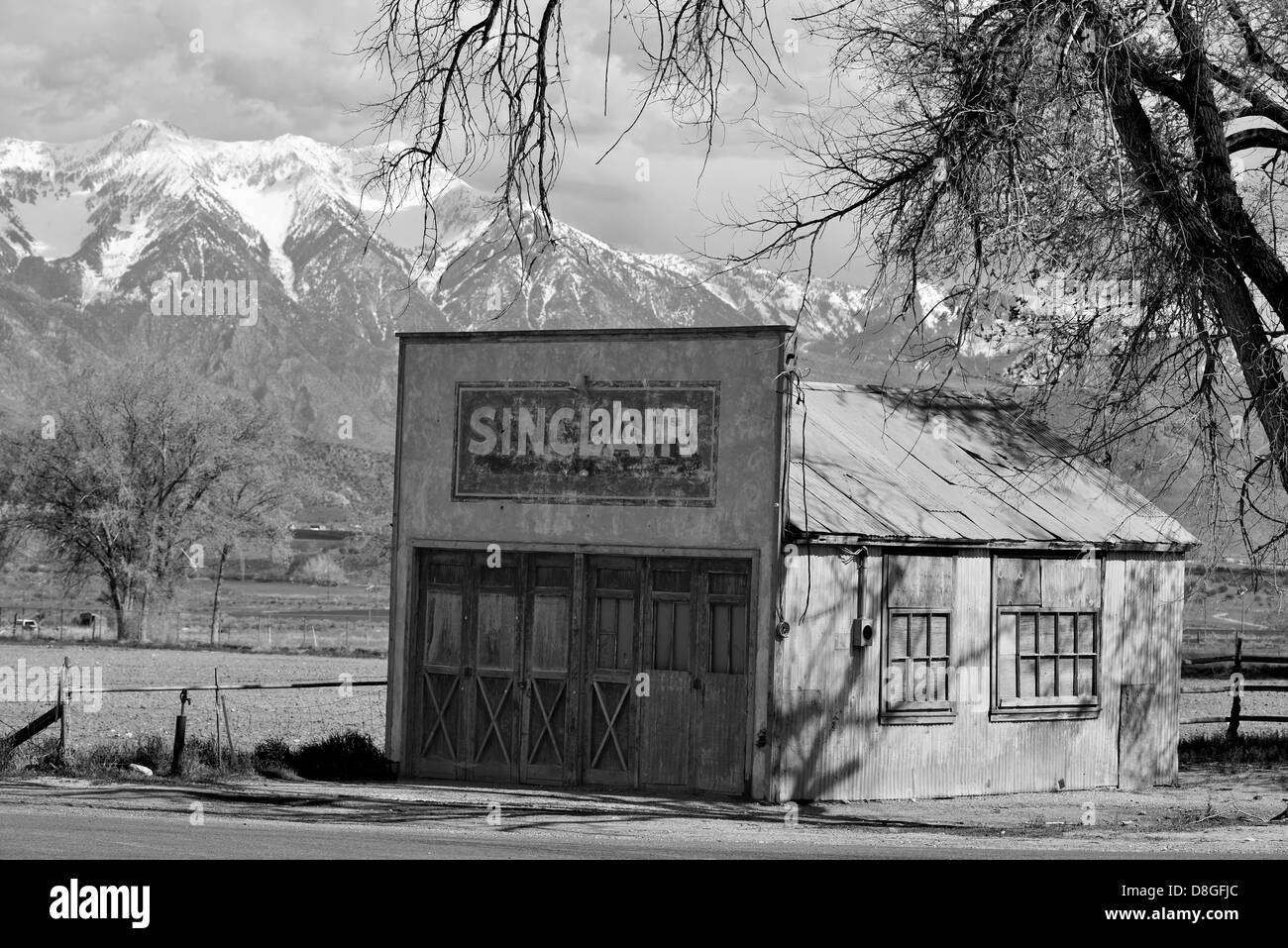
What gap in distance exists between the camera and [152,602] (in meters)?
56.3

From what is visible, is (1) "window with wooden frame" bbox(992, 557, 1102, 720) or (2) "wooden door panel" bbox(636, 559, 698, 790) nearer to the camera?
(2) "wooden door panel" bbox(636, 559, 698, 790)

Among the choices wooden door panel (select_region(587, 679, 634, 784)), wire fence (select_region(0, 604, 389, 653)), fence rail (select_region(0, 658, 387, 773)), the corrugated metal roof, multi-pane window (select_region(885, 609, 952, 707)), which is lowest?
fence rail (select_region(0, 658, 387, 773))

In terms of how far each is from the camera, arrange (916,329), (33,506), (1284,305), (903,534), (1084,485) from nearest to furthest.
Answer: (916,329)
(1284,305)
(903,534)
(1084,485)
(33,506)

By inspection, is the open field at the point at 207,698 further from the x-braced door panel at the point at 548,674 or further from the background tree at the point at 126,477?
the background tree at the point at 126,477

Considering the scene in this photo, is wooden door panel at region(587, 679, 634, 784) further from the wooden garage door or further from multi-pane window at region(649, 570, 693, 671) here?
multi-pane window at region(649, 570, 693, 671)

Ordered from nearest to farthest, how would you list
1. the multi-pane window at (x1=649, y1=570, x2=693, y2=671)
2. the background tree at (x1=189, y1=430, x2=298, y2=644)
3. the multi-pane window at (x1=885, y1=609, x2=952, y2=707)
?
the multi-pane window at (x1=649, y1=570, x2=693, y2=671) → the multi-pane window at (x1=885, y1=609, x2=952, y2=707) → the background tree at (x1=189, y1=430, x2=298, y2=644)

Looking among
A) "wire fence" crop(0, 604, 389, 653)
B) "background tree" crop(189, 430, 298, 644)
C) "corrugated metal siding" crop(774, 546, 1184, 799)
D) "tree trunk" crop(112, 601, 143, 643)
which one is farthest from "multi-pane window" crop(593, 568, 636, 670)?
"tree trunk" crop(112, 601, 143, 643)

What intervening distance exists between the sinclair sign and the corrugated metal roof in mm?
1164

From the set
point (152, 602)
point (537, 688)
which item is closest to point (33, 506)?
point (152, 602)

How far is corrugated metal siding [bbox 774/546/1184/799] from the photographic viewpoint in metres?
17.1

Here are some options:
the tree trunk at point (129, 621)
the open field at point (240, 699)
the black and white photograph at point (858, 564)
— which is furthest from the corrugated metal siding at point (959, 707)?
the tree trunk at point (129, 621)

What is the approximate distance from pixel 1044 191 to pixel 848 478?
5781 millimetres

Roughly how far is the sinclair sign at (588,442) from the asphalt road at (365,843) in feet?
15.8
